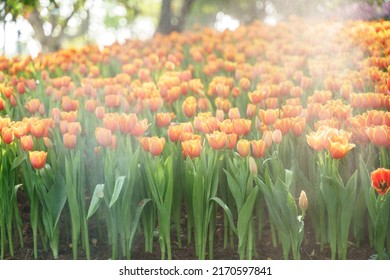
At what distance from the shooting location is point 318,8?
534 cm

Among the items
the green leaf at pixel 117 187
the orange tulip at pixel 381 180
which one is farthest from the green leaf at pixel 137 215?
the orange tulip at pixel 381 180

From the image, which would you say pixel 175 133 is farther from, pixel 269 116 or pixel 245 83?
pixel 245 83

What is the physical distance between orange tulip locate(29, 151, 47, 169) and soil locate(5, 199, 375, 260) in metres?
0.41

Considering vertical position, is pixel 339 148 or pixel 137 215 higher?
pixel 339 148

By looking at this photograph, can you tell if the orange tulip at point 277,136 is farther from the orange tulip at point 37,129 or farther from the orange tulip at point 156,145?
the orange tulip at point 37,129

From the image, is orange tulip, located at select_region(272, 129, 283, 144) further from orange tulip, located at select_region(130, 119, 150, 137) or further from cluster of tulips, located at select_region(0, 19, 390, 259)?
orange tulip, located at select_region(130, 119, 150, 137)

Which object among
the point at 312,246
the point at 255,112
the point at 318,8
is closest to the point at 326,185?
the point at 312,246

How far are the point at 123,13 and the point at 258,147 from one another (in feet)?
13.9

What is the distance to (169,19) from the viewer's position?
5.82 meters

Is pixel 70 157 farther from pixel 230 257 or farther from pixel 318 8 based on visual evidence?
pixel 318 8

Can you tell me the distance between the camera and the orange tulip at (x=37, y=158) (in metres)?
2.18

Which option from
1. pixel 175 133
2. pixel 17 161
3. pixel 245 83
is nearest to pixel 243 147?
pixel 175 133

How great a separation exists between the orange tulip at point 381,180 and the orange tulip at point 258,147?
412 mm
